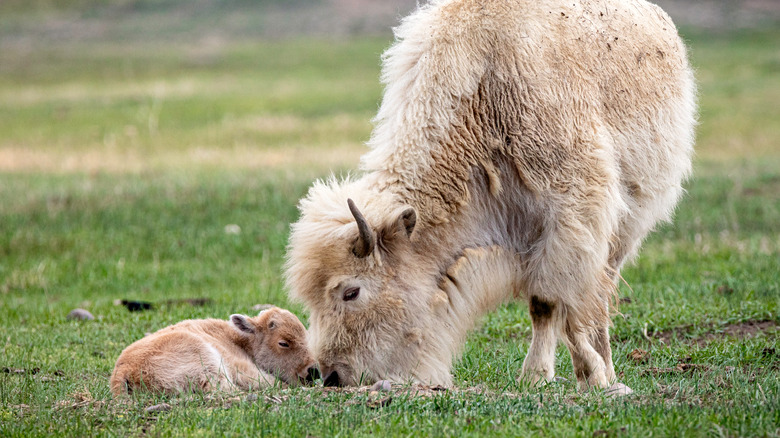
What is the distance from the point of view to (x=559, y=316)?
257 inches

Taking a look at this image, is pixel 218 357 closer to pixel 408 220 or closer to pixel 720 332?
pixel 408 220

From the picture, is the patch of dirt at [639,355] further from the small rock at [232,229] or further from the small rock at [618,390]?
Result: the small rock at [232,229]

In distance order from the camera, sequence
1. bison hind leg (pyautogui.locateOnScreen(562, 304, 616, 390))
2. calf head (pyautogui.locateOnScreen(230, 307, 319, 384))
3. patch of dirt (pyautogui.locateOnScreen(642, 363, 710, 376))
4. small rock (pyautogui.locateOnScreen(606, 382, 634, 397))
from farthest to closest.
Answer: calf head (pyautogui.locateOnScreen(230, 307, 319, 384)) < patch of dirt (pyautogui.locateOnScreen(642, 363, 710, 376)) < bison hind leg (pyautogui.locateOnScreen(562, 304, 616, 390)) < small rock (pyautogui.locateOnScreen(606, 382, 634, 397))

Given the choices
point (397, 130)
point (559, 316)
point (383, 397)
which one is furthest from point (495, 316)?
point (383, 397)

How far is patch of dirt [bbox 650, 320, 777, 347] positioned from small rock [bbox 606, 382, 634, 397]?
197cm

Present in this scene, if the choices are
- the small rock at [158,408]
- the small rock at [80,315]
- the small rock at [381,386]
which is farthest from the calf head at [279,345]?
the small rock at [80,315]

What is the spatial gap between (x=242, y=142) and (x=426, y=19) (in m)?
17.9

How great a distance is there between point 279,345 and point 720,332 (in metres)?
3.82

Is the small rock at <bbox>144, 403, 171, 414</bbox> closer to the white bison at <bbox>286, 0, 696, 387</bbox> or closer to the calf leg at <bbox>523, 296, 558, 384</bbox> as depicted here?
the white bison at <bbox>286, 0, 696, 387</bbox>

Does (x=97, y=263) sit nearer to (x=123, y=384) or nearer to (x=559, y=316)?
(x=123, y=384)

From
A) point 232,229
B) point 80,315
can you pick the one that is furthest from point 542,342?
point 232,229

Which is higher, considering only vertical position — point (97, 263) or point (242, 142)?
point (97, 263)

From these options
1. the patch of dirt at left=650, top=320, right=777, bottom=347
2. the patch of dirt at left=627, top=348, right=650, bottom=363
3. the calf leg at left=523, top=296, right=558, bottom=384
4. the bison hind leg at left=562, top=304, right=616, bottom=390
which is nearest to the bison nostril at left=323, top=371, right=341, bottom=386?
the calf leg at left=523, top=296, right=558, bottom=384

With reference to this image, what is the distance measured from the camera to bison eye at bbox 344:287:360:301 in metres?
6.13
